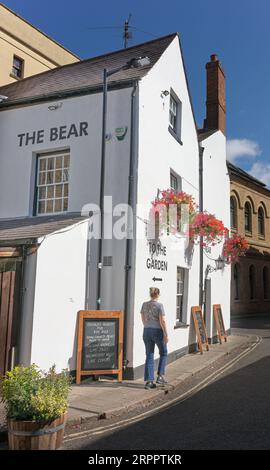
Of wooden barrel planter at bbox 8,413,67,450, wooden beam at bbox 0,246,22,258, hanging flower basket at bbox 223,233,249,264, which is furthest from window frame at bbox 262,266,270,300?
wooden barrel planter at bbox 8,413,67,450

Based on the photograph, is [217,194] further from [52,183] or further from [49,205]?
[49,205]

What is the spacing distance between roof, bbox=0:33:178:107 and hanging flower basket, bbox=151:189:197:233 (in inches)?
115

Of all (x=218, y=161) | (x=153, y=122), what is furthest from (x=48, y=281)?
(x=218, y=161)

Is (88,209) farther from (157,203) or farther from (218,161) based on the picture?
(218,161)

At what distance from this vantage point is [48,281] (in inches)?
309

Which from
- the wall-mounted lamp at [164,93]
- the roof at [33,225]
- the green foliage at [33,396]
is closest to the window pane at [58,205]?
the roof at [33,225]

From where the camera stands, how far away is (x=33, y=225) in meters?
9.30

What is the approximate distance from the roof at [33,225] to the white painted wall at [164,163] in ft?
5.36

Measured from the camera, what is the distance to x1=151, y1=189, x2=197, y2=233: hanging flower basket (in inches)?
406

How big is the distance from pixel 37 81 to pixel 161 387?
9644mm

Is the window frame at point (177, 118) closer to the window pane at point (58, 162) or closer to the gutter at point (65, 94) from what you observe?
the gutter at point (65, 94)

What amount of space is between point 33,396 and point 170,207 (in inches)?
261

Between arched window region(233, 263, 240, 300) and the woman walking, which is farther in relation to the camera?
arched window region(233, 263, 240, 300)

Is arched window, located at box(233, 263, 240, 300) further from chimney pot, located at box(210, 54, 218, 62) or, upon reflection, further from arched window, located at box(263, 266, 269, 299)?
chimney pot, located at box(210, 54, 218, 62)
